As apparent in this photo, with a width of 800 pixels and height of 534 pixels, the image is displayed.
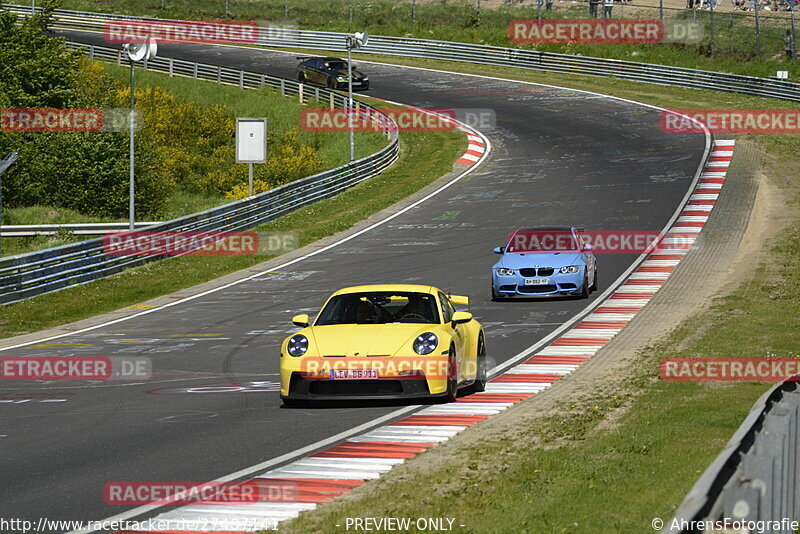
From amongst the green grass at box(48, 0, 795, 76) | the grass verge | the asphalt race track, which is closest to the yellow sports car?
the asphalt race track

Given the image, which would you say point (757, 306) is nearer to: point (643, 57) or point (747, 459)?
point (747, 459)

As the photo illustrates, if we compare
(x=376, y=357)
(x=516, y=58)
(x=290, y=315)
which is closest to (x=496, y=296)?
(x=290, y=315)

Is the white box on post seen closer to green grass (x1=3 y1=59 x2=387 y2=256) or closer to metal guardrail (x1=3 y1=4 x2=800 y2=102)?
green grass (x1=3 y1=59 x2=387 y2=256)

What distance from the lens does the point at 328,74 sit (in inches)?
2395

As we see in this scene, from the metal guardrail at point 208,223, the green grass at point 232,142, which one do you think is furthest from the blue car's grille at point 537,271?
the green grass at point 232,142

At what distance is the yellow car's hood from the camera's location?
40.4ft

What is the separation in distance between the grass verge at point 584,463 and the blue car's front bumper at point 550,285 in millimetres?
5967

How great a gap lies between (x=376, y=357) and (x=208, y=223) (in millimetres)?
21392

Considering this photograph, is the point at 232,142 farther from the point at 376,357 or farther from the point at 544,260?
the point at 376,357

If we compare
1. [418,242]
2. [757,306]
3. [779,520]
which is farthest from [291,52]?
[779,520]

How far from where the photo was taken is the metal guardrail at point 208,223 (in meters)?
25.8

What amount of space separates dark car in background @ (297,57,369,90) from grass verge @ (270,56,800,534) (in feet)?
147

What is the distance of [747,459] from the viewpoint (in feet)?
17.5

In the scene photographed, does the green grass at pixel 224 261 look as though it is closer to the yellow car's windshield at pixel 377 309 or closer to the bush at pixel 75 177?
the yellow car's windshield at pixel 377 309
